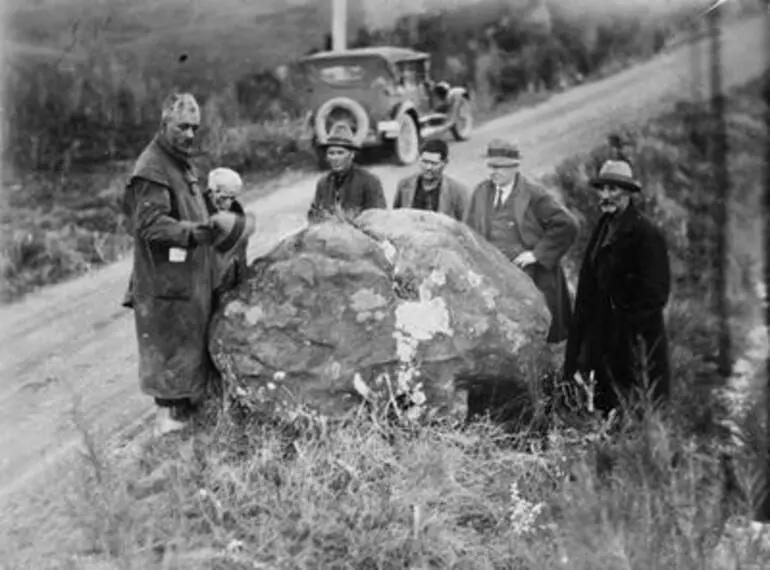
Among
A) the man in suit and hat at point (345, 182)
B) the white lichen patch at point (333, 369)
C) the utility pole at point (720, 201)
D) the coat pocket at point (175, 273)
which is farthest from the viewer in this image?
the man in suit and hat at point (345, 182)

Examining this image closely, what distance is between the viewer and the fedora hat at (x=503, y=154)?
4441 mm

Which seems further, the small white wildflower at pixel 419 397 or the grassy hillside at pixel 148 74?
the grassy hillside at pixel 148 74

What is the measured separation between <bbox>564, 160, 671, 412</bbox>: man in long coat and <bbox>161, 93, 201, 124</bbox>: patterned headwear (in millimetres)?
1382

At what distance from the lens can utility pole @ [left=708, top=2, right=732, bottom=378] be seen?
4.32 metres

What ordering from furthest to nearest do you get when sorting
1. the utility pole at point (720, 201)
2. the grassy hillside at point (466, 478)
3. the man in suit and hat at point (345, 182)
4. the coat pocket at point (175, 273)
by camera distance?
the man in suit and hat at point (345, 182)
the utility pole at point (720, 201)
the coat pocket at point (175, 273)
the grassy hillside at point (466, 478)

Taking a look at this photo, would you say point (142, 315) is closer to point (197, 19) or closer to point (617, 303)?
point (197, 19)

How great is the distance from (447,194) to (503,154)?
0.24 m

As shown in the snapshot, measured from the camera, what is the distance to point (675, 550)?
11.2ft

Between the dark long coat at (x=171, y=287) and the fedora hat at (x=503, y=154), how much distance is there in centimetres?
103

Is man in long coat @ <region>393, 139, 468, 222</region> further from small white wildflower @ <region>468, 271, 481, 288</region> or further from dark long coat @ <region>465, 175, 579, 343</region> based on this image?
small white wildflower @ <region>468, 271, 481, 288</region>

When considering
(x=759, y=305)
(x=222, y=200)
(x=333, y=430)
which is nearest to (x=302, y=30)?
(x=222, y=200)

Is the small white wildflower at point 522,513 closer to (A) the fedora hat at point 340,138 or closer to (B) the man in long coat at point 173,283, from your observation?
(B) the man in long coat at point 173,283

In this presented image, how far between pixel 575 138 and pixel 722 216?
0.57 m

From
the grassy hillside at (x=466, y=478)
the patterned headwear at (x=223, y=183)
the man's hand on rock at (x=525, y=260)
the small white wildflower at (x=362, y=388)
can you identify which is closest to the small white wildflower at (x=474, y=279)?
the man's hand on rock at (x=525, y=260)
